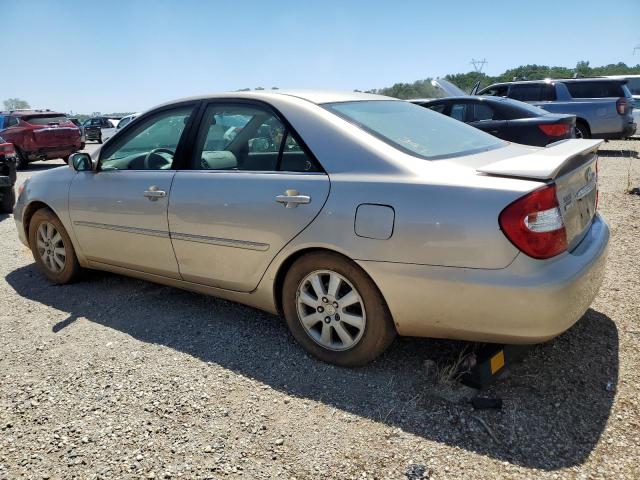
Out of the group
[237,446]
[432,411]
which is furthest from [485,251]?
[237,446]

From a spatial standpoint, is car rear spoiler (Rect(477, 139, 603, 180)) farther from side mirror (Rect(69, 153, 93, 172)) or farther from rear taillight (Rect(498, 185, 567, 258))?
side mirror (Rect(69, 153, 93, 172))

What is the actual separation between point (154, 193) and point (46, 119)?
14.2 meters

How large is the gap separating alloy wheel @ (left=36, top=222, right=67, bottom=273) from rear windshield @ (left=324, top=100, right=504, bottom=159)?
9.08 ft

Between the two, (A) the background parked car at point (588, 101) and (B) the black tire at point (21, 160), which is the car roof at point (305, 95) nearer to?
(A) the background parked car at point (588, 101)

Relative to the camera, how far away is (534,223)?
232cm

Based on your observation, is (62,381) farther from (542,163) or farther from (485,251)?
(542,163)

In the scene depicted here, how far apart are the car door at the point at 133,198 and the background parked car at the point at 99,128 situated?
76.2 ft

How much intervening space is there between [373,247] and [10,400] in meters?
2.14

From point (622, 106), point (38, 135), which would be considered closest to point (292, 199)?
point (622, 106)

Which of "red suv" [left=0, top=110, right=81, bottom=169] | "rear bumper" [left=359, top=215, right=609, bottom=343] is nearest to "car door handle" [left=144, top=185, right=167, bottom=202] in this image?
"rear bumper" [left=359, top=215, right=609, bottom=343]

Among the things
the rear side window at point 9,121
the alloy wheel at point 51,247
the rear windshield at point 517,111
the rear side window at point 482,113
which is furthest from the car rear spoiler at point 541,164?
the rear side window at point 9,121

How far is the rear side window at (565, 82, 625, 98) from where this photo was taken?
1255cm

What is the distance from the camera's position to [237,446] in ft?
7.75

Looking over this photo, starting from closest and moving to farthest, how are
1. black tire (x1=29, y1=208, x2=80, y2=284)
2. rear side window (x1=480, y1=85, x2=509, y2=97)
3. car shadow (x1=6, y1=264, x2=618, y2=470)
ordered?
car shadow (x1=6, y1=264, x2=618, y2=470) < black tire (x1=29, y1=208, x2=80, y2=284) < rear side window (x1=480, y1=85, x2=509, y2=97)
